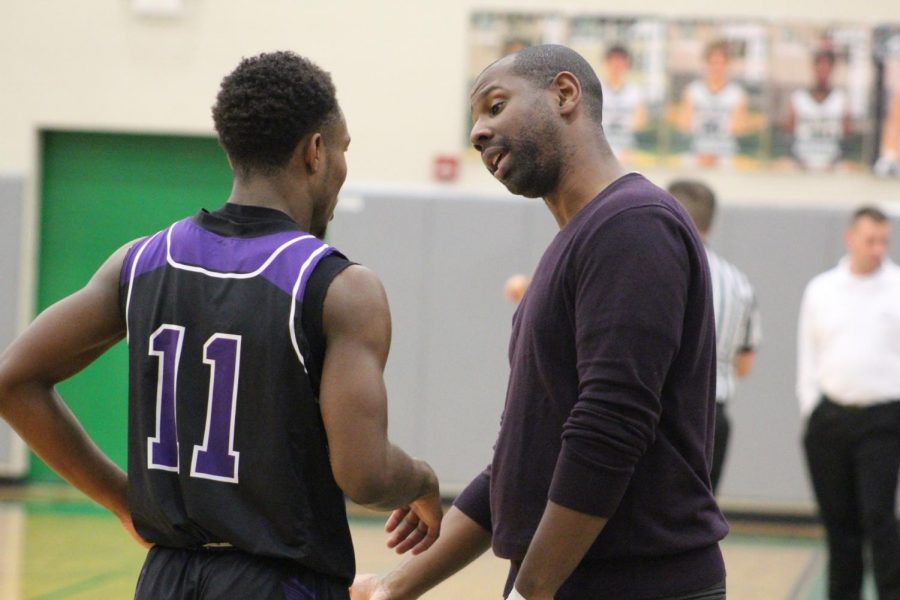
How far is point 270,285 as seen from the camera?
2152mm

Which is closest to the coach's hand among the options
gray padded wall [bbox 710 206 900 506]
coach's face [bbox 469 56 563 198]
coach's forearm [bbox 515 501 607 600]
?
coach's forearm [bbox 515 501 607 600]

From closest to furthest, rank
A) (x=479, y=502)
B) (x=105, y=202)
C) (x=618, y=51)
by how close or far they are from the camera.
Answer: (x=479, y=502) → (x=618, y=51) → (x=105, y=202)

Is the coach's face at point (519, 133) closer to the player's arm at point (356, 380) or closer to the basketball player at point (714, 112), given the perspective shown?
the player's arm at point (356, 380)

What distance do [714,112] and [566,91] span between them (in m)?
7.99

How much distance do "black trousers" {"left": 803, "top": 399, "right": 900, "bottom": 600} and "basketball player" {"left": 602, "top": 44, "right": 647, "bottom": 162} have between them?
172 inches

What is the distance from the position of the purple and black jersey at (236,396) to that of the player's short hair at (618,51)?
26.5 feet

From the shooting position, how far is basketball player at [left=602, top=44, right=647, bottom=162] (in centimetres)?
999

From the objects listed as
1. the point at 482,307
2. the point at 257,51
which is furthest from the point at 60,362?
the point at 257,51

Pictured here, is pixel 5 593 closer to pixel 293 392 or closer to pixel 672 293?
pixel 293 392

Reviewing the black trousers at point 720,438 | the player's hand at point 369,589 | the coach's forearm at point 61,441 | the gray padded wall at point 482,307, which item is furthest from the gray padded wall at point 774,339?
the coach's forearm at point 61,441

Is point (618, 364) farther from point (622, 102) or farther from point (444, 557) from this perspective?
point (622, 102)

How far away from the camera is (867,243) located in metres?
5.98

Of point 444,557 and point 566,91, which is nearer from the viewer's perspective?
point 566,91

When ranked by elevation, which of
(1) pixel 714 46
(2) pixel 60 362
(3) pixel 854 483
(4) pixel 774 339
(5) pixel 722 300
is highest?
(1) pixel 714 46
